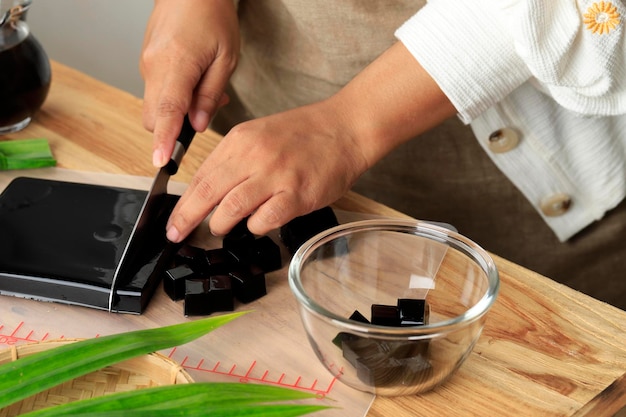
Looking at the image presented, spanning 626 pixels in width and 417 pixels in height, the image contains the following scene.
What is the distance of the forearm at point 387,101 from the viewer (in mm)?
916

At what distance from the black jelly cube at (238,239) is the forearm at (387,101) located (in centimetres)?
16

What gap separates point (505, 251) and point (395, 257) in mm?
511

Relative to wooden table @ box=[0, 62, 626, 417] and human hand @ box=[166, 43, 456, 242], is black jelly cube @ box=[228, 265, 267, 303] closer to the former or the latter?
human hand @ box=[166, 43, 456, 242]

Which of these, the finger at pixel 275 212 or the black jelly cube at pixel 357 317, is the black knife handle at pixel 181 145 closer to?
the finger at pixel 275 212

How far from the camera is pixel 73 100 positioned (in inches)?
49.5

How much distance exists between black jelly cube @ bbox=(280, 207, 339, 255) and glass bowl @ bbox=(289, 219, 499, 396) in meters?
0.10

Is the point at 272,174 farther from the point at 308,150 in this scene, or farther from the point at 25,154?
the point at 25,154

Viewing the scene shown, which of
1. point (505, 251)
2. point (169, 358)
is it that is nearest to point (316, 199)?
point (169, 358)

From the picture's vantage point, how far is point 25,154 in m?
1.08

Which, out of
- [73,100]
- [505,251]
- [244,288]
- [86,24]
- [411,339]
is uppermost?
[411,339]

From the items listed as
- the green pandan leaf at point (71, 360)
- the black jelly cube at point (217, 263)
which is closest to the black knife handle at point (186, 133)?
the black jelly cube at point (217, 263)

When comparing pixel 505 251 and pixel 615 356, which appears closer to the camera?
pixel 615 356

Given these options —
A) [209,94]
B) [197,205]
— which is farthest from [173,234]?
[209,94]

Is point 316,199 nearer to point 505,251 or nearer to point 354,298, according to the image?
point 354,298
